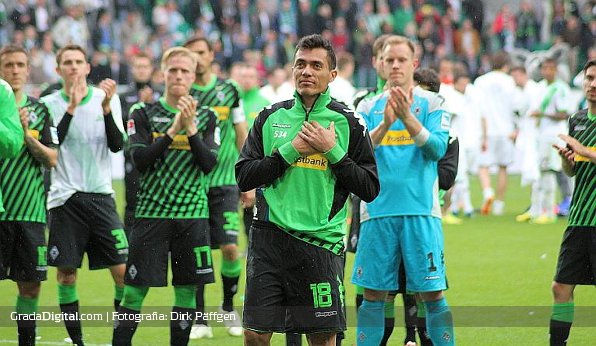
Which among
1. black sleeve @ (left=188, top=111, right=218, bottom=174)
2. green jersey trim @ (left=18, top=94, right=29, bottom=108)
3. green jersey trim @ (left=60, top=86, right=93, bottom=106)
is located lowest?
black sleeve @ (left=188, top=111, right=218, bottom=174)

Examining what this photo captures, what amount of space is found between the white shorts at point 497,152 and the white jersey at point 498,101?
11cm

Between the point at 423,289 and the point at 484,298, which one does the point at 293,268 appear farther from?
the point at 484,298

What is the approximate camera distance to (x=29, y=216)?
8.10 m

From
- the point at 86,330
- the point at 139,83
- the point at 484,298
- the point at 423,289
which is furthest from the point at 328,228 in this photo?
the point at 139,83

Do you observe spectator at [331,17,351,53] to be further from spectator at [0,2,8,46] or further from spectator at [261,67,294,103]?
spectator at [0,2,8,46]

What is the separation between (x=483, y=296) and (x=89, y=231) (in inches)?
171

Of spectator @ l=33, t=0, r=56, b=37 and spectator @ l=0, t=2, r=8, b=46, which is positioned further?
spectator @ l=33, t=0, r=56, b=37

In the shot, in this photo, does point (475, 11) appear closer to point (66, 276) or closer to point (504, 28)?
point (504, 28)

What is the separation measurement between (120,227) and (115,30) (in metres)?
21.1

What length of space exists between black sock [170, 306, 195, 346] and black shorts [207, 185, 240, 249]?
5.10 ft

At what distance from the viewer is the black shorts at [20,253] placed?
316 inches

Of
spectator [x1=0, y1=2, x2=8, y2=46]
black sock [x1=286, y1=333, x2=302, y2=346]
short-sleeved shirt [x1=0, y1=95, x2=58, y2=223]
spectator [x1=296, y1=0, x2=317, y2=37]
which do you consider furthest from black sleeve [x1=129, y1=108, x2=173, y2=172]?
spectator [x1=296, y1=0, x2=317, y2=37]

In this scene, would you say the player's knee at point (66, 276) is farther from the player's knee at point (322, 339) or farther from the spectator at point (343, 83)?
the spectator at point (343, 83)

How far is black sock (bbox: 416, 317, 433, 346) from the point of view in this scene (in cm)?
792
